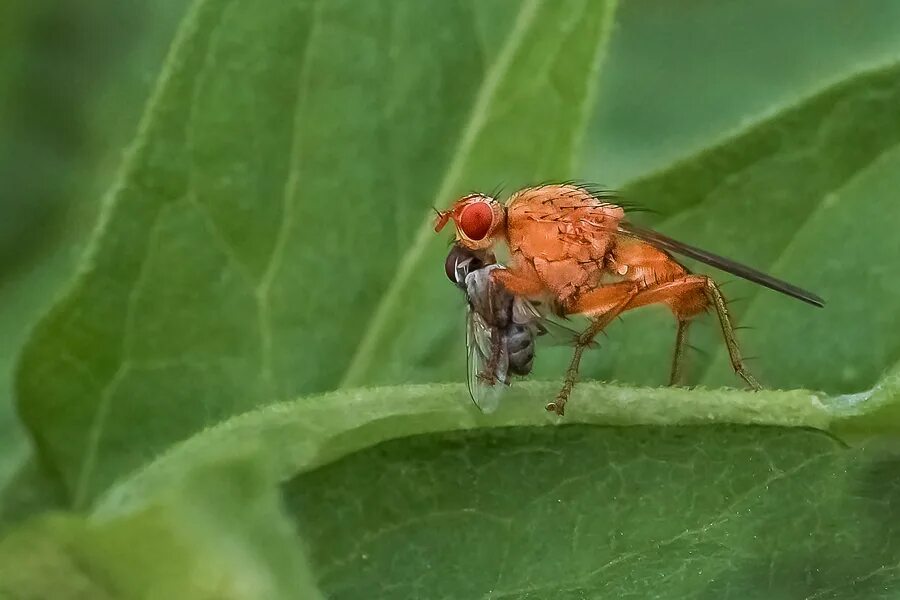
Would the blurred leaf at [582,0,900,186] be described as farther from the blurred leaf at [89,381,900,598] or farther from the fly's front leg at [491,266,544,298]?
the blurred leaf at [89,381,900,598]

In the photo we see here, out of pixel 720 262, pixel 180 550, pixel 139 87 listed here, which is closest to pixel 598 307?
pixel 720 262

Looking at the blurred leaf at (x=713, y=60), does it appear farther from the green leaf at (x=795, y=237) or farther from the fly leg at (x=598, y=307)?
the green leaf at (x=795, y=237)

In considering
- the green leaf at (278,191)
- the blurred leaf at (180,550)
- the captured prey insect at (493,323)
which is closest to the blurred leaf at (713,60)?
the captured prey insect at (493,323)


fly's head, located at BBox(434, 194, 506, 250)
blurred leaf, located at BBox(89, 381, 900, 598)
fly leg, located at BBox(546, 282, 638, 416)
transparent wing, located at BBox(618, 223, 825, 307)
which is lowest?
fly leg, located at BBox(546, 282, 638, 416)

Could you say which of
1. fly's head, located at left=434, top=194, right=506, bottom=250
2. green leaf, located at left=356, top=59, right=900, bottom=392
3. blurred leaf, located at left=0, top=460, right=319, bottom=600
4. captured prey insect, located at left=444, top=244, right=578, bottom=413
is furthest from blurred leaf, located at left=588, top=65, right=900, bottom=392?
blurred leaf, located at left=0, top=460, right=319, bottom=600

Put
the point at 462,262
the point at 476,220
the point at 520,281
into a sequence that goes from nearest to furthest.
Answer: the point at 462,262
the point at 476,220
the point at 520,281

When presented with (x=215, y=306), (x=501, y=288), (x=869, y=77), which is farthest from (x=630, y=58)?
(x=215, y=306)

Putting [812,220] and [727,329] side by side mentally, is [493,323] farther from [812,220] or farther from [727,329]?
[812,220]
